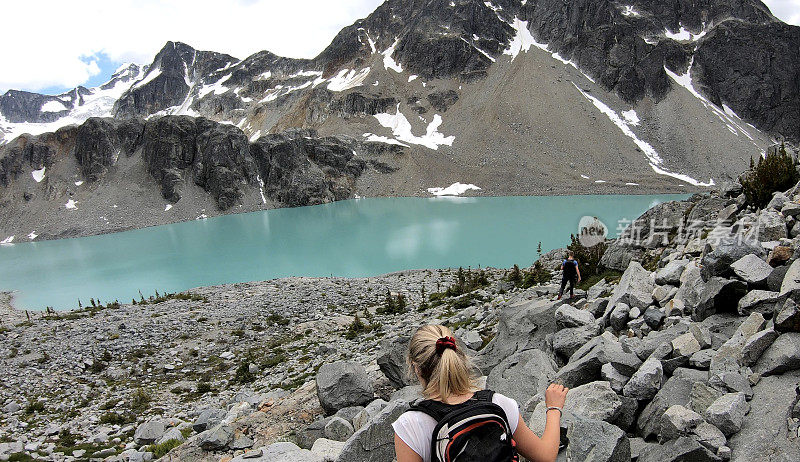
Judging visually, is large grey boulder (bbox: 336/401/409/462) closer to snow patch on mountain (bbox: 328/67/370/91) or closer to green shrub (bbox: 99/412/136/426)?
green shrub (bbox: 99/412/136/426)

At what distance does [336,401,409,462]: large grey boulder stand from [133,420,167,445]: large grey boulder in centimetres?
607

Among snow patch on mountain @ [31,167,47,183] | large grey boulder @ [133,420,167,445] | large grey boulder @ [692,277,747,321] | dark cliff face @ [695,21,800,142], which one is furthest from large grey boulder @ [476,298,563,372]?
dark cliff face @ [695,21,800,142]

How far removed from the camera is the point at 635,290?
23.4 feet

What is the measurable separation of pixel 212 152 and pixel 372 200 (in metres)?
41.5

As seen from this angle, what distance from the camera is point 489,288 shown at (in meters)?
18.8

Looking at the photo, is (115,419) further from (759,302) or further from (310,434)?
(759,302)

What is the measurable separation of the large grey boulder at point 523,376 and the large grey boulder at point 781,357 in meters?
2.15

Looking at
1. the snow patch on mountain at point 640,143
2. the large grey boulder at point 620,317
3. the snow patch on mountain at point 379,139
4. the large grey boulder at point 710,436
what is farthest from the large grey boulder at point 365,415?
the snow patch on mountain at point 379,139

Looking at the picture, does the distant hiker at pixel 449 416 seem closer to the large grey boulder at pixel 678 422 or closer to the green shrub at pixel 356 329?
the large grey boulder at pixel 678 422

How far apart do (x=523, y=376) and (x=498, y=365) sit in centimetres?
87

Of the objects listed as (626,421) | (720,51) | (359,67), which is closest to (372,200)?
(359,67)

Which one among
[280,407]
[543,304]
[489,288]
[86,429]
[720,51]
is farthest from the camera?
[720,51]

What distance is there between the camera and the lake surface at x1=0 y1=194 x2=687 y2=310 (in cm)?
3481

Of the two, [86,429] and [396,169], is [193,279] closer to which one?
[86,429]
